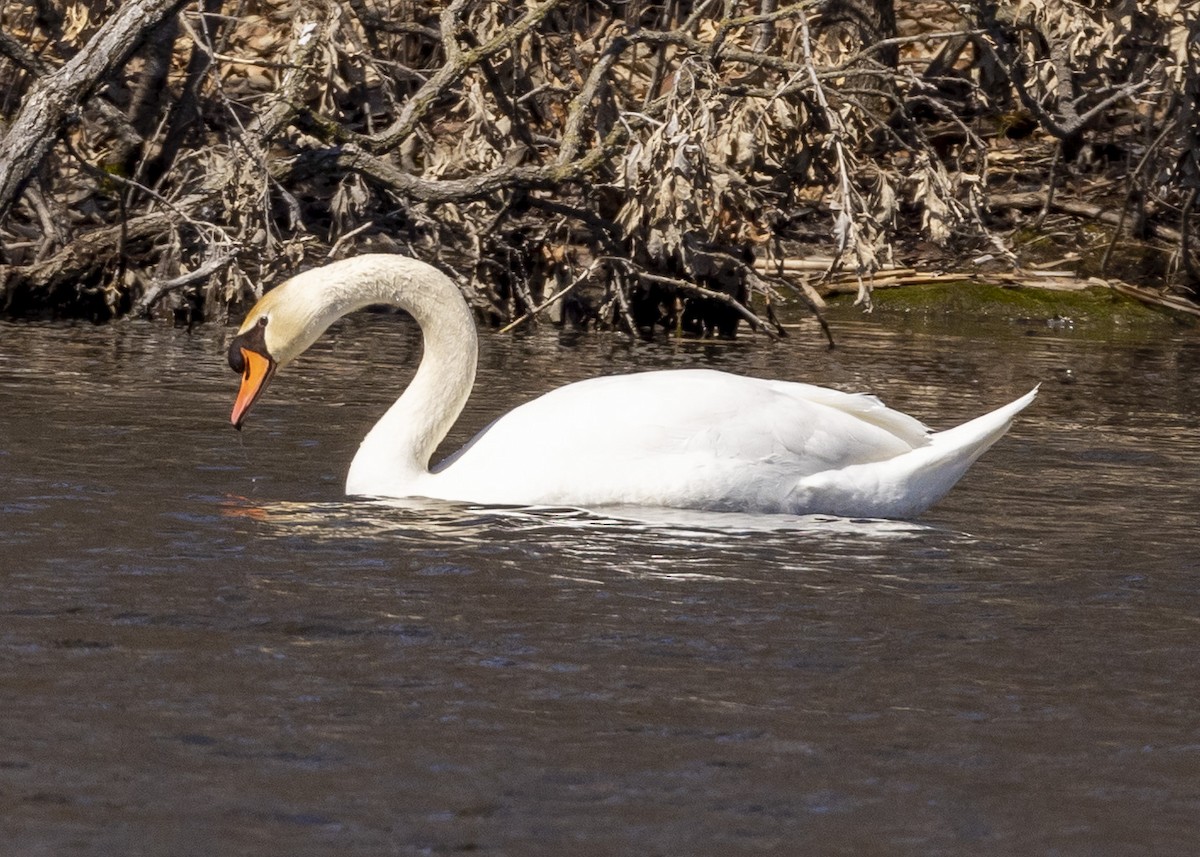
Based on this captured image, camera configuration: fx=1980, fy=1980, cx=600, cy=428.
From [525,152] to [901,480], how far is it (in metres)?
6.99

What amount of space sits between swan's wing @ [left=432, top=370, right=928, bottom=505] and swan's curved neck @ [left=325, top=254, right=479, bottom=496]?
28cm

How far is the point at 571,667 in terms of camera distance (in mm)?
4324

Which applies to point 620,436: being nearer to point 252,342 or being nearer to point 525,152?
point 252,342

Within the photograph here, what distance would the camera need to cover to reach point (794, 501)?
255 inches

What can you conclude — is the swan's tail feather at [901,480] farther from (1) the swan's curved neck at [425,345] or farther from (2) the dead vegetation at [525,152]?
(2) the dead vegetation at [525,152]

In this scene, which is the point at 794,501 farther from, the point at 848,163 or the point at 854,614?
the point at 848,163

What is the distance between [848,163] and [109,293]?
471 cm

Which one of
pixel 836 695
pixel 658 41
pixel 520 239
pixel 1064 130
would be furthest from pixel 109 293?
pixel 836 695

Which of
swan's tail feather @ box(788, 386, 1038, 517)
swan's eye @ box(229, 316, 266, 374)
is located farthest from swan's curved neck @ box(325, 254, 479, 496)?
swan's tail feather @ box(788, 386, 1038, 517)

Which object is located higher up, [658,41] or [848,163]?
[658,41]

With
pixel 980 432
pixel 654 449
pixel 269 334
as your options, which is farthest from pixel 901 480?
pixel 269 334

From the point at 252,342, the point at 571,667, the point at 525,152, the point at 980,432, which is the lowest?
the point at 571,667

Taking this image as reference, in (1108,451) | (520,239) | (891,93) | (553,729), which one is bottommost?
(553,729)

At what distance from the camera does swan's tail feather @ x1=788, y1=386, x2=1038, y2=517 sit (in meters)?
6.51
